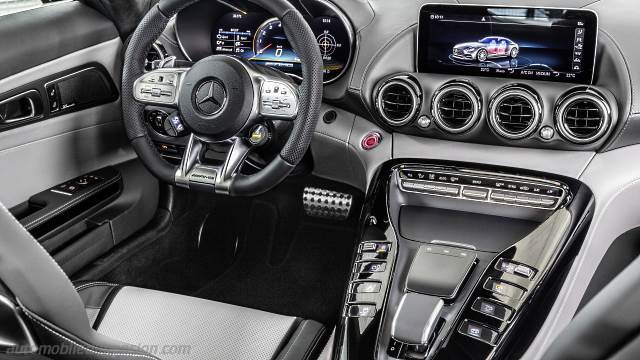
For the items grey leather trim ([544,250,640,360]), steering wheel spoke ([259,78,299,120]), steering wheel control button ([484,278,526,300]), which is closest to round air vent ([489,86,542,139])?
steering wheel control button ([484,278,526,300])

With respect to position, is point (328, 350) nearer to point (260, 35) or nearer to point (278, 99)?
point (278, 99)

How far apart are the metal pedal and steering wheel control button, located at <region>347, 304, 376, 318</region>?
2.16 feet

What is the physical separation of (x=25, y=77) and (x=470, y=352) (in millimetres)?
1441

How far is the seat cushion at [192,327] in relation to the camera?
184 cm

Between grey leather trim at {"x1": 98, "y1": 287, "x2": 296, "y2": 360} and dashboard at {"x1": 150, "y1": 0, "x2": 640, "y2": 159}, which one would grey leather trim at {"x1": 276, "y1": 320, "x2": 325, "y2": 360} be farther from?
dashboard at {"x1": 150, "y1": 0, "x2": 640, "y2": 159}

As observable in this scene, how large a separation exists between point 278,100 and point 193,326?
63cm

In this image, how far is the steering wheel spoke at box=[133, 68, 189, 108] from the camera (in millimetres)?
2139

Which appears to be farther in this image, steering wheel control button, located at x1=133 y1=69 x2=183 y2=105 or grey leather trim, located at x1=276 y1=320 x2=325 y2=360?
steering wheel control button, located at x1=133 y1=69 x2=183 y2=105

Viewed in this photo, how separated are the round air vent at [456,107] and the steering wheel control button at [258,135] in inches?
20.3

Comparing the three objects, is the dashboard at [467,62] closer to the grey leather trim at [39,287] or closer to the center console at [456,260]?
the center console at [456,260]

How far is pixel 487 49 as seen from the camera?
217 centimetres

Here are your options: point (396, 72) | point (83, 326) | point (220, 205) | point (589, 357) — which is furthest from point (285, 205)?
point (589, 357)

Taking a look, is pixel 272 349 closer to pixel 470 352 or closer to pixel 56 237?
pixel 470 352

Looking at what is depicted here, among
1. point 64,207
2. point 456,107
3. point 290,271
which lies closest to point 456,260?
point 456,107
